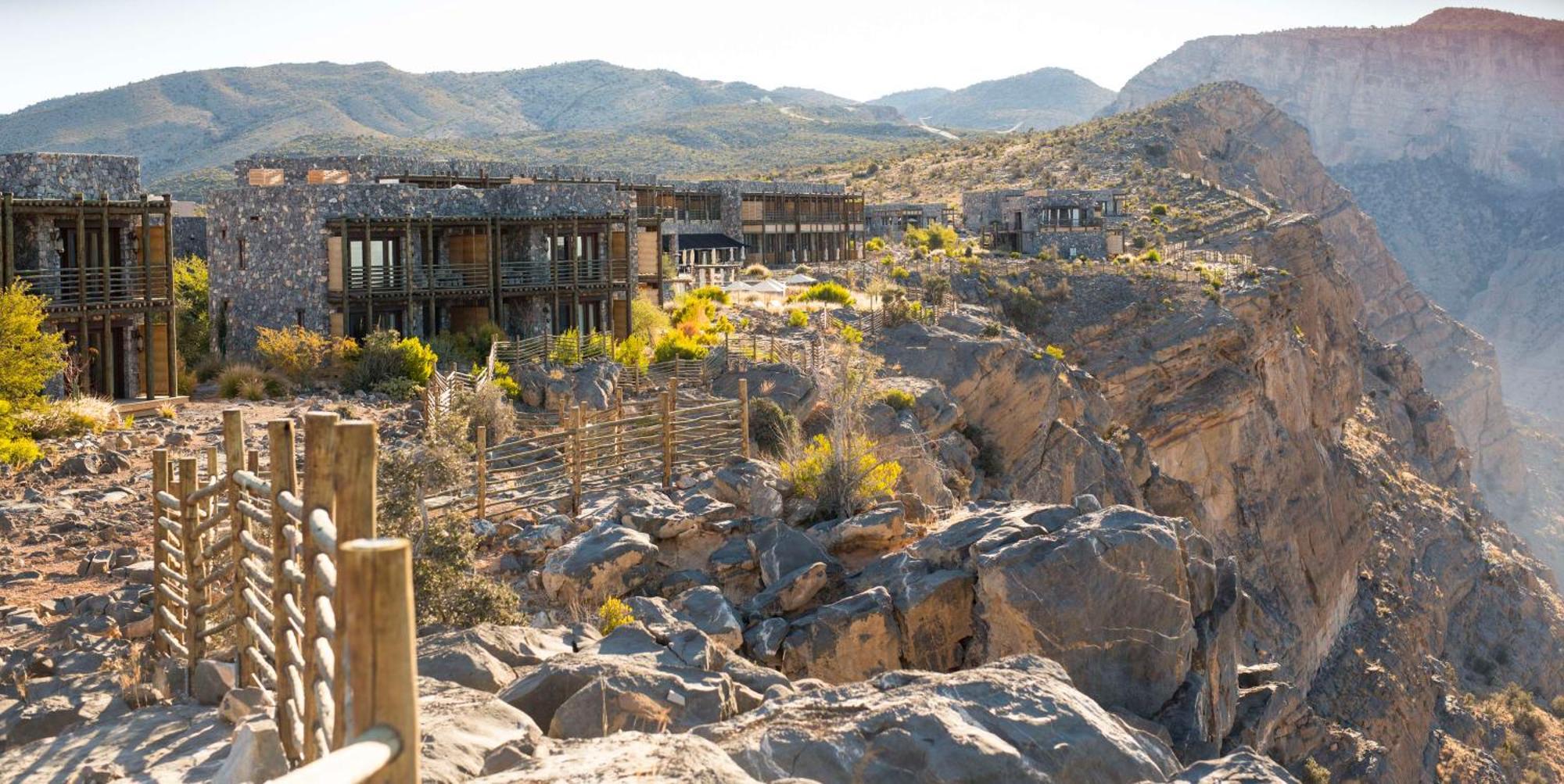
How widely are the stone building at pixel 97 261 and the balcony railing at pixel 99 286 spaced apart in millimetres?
16

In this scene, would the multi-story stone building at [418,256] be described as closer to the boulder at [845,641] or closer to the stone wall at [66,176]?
the stone wall at [66,176]

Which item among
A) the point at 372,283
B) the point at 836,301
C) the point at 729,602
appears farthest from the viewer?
the point at 836,301

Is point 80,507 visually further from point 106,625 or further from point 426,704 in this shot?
point 426,704

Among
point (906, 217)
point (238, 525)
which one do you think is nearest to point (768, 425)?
point (238, 525)

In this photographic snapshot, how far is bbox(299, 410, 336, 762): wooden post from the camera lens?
5223 mm

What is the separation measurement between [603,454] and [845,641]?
21.6ft

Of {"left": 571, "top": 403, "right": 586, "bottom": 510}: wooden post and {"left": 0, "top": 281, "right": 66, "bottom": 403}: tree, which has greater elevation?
{"left": 0, "top": 281, "right": 66, "bottom": 403}: tree

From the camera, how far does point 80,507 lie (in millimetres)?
17547

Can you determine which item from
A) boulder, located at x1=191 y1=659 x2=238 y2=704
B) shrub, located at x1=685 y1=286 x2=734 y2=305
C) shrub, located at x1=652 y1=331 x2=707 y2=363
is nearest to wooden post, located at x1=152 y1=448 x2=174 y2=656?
boulder, located at x1=191 y1=659 x2=238 y2=704

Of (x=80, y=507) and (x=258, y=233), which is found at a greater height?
(x=258, y=233)

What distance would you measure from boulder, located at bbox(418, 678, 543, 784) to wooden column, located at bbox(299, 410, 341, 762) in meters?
0.97

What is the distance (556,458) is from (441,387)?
5063mm

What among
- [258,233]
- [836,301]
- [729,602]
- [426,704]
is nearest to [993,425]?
[836,301]

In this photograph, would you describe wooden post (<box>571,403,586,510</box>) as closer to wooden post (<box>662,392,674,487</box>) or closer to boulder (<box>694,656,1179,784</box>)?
wooden post (<box>662,392,674,487</box>)
